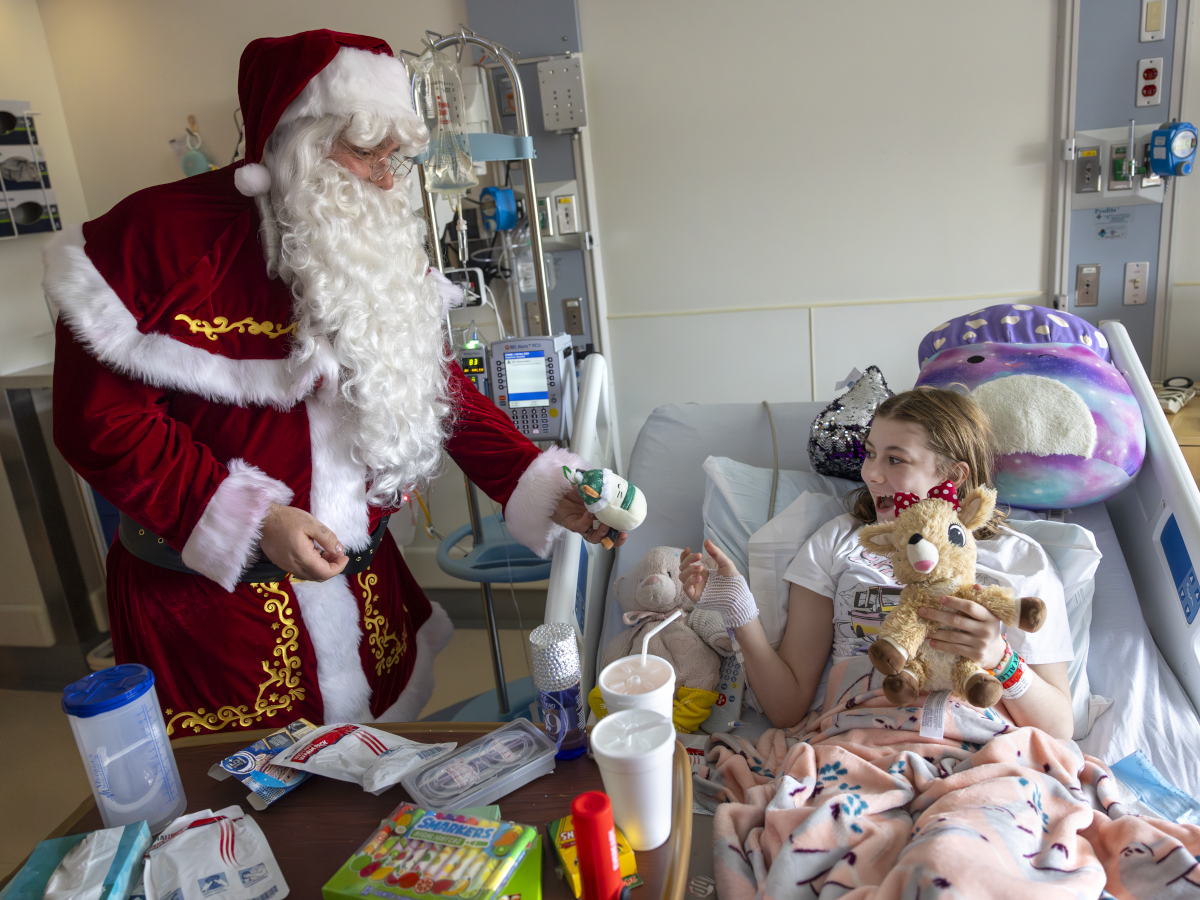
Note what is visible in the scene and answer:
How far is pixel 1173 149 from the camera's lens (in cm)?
256

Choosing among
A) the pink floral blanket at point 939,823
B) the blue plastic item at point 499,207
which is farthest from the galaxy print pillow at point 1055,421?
the blue plastic item at point 499,207

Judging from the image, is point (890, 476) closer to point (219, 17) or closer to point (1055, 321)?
point (1055, 321)

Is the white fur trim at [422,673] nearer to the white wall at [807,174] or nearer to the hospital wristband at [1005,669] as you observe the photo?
the hospital wristband at [1005,669]

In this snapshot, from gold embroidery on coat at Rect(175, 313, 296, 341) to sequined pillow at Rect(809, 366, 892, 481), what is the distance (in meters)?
1.20

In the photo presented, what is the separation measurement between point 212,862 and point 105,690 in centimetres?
25

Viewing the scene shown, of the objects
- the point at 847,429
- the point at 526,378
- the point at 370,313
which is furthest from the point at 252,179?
the point at 847,429

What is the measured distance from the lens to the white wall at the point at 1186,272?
2.62 meters

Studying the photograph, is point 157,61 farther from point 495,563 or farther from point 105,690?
point 105,690

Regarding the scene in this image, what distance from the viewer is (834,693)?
1483mm

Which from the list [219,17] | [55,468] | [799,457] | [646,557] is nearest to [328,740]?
[646,557]

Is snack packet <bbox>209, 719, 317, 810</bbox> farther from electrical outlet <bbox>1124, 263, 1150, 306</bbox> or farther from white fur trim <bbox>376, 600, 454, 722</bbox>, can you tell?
electrical outlet <bbox>1124, 263, 1150, 306</bbox>

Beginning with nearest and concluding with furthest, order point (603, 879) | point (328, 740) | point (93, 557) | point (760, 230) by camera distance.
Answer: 1. point (603, 879)
2. point (328, 740)
3. point (760, 230)
4. point (93, 557)

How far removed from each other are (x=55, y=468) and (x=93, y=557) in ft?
1.29

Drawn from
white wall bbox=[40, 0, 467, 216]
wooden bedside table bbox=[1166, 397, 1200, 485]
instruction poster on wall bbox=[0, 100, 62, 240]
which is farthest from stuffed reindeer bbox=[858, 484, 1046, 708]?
instruction poster on wall bbox=[0, 100, 62, 240]
